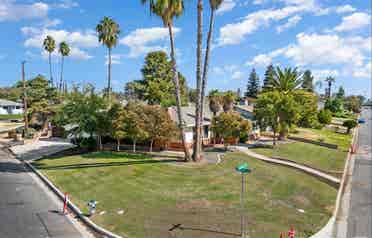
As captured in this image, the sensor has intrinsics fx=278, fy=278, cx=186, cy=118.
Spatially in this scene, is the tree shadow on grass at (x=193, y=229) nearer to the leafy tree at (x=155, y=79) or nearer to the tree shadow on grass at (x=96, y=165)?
the tree shadow on grass at (x=96, y=165)

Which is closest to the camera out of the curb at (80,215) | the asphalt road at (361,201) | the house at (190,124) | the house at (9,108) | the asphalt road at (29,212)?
the curb at (80,215)

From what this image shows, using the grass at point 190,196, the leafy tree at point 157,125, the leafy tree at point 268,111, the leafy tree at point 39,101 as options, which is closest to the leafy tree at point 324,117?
the leafy tree at point 268,111

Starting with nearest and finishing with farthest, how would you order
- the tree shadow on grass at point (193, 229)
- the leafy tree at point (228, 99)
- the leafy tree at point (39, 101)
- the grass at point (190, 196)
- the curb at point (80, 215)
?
1. the tree shadow on grass at point (193, 229)
2. the curb at point (80, 215)
3. the grass at point (190, 196)
4. the leafy tree at point (228, 99)
5. the leafy tree at point (39, 101)

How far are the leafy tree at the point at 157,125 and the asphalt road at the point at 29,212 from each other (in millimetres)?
10214

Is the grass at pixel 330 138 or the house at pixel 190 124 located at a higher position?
the house at pixel 190 124

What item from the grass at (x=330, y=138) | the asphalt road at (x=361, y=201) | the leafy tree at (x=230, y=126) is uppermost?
the leafy tree at (x=230, y=126)

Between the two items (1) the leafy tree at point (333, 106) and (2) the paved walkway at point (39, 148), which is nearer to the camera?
(2) the paved walkway at point (39, 148)

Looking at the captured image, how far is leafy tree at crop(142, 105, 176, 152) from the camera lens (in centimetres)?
2605

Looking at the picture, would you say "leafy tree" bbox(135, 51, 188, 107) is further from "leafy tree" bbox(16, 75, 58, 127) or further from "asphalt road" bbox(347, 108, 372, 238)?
"asphalt road" bbox(347, 108, 372, 238)

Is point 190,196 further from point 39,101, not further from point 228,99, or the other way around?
point 39,101

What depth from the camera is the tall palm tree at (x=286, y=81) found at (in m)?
38.3

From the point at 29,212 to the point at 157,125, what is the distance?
1389 cm

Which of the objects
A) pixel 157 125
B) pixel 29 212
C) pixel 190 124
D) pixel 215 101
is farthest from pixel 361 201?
pixel 215 101

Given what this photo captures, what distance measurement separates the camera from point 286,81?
38250 mm
